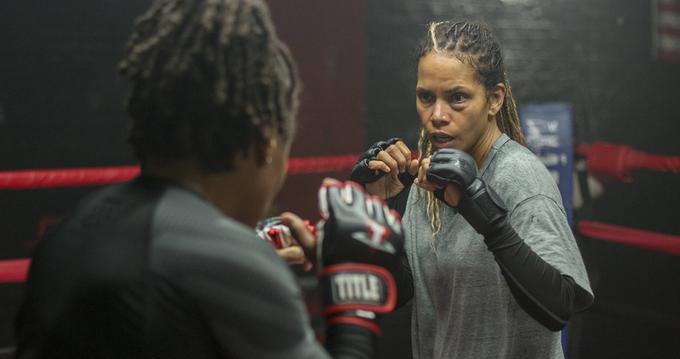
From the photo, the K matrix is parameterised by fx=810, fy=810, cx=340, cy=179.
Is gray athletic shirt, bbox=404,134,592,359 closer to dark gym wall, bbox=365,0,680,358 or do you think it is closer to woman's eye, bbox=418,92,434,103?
woman's eye, bbox=418,92,434,103

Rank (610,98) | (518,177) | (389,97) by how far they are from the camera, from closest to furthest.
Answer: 1. (518,177)
2. (389,97)
3. (610,98)

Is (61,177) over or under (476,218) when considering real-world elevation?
under

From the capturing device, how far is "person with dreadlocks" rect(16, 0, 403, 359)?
799 millimetres

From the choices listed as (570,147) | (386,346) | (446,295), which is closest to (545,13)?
(570,147)

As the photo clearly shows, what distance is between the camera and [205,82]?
0.86m

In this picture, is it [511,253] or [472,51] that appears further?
[472,51]

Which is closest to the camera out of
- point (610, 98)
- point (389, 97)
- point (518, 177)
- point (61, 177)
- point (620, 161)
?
point (518, 177)

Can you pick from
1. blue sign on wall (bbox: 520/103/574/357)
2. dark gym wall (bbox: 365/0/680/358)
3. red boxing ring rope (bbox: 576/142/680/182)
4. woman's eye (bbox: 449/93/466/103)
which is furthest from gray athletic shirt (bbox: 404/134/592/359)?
dark gym wall (bbox: 365/0/680/358)

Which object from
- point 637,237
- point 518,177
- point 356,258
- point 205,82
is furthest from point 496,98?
point 637,237

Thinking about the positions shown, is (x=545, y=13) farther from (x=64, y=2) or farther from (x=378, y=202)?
(x=378, y=202)

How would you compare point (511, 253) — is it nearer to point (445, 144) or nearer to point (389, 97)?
point (445, 144)

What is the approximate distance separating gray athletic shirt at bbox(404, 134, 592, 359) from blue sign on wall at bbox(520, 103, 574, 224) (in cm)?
159

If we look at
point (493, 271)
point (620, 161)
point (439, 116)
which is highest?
point (439, 116)

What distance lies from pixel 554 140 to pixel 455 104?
1.63 m
